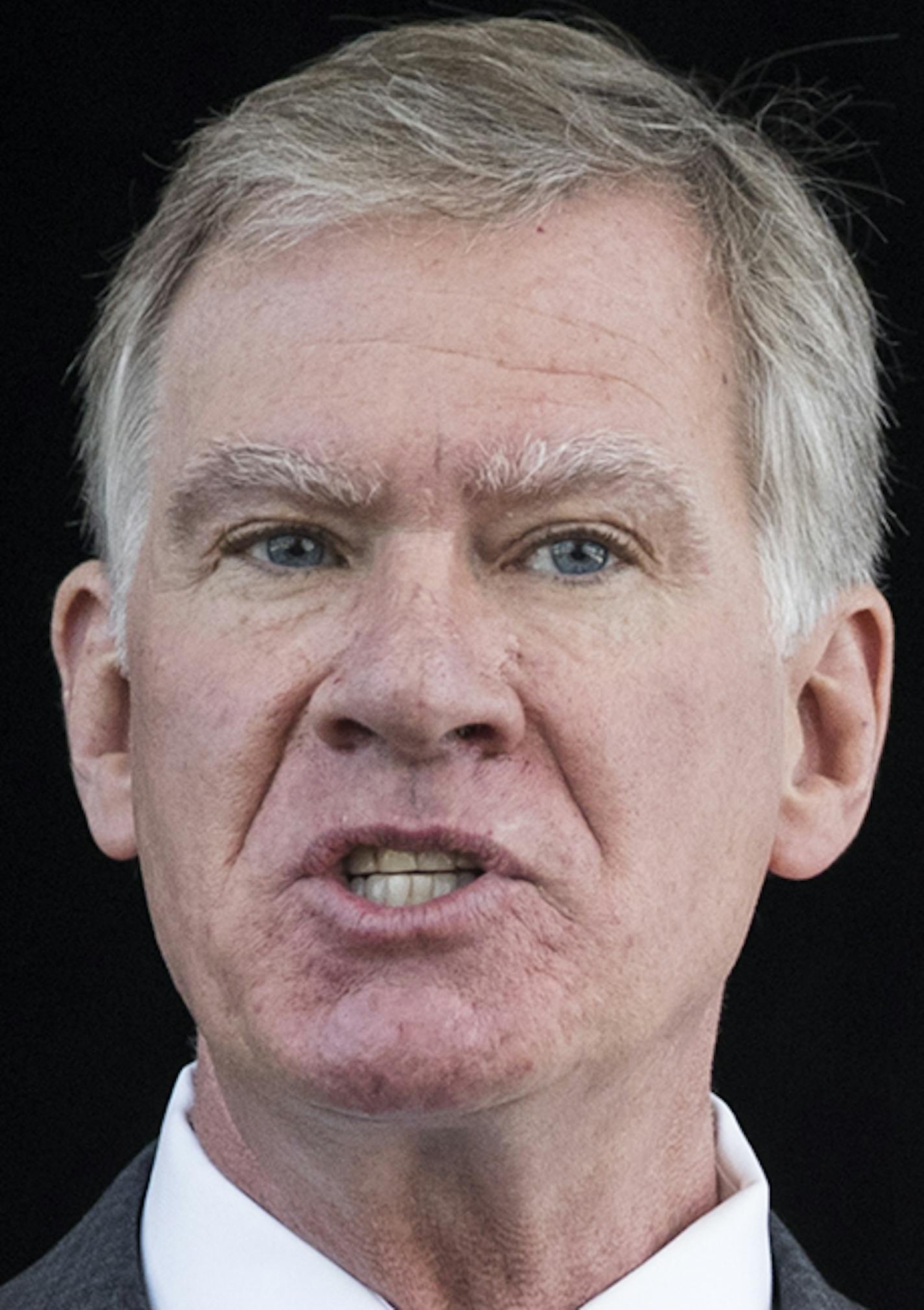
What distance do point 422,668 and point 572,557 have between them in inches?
12.0

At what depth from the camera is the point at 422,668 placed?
9.88 ft

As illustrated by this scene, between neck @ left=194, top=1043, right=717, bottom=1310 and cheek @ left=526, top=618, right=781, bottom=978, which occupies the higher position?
cheek @ left=526, top=618, right=781, bottom=978

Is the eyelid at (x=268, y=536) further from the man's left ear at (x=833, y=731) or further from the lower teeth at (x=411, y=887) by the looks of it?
the man's left ear at (x=833, y=731)

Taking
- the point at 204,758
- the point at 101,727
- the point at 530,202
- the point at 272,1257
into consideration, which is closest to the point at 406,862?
the point at 204,758

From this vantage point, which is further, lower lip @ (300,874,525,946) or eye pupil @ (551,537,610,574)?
eye pupil @ (551,537,610,574)

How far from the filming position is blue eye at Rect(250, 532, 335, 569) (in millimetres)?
3244

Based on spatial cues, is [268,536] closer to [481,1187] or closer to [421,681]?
[421,681]

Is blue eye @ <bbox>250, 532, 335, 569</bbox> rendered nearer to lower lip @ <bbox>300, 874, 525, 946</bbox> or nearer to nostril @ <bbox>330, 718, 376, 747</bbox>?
nostril @ <bbox>330, 718, 376, 747</bbox>

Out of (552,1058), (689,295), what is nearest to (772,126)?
(689,295)

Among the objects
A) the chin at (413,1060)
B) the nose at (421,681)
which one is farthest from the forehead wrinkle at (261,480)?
the chin at (413,1060)

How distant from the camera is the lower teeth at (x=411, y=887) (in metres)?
3.07

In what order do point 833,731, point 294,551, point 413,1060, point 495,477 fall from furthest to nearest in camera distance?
point 833,731 < point 294,551 < point 495,477 < point 413,1060

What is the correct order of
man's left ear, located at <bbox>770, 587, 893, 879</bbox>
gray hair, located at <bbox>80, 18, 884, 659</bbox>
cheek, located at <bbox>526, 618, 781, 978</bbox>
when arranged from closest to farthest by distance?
cheek, located at <bbox>526, 618, 781, 978</bbox> < gray hair, located at <bbox>80, 18, 884, 659</bbox> < man's left ear, located at <bbox>770, 587, 893, 879</bbox>

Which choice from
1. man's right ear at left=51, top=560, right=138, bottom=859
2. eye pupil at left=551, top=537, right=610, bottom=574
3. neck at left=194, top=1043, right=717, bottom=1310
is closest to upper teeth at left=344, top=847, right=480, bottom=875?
neck at left=194, top=1043, right=717, bottom=1310
